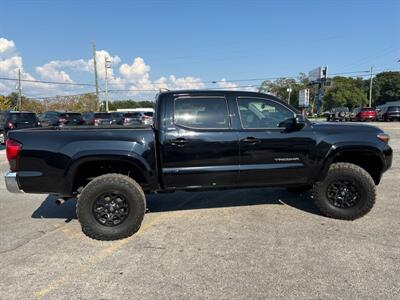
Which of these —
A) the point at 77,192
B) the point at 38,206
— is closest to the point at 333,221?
the point at 77,192

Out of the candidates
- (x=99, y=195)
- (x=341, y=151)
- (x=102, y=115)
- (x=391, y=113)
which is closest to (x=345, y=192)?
(x=341, y=151)

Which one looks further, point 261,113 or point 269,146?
point 261,113

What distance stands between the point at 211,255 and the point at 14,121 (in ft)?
51.0

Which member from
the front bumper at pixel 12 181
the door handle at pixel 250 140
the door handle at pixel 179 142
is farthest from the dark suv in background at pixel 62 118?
the door handle at pixel 250 140

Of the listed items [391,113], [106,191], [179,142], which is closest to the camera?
[106,191]

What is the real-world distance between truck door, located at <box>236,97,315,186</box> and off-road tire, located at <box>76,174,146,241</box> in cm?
148

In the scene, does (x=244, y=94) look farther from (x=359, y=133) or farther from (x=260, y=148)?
(x=359, y=133)

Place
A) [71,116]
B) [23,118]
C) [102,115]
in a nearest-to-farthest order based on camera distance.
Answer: [23,118] < [102,115] < [71,116]

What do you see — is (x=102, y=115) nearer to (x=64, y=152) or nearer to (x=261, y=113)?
(x=64, y=152)

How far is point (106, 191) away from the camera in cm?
487

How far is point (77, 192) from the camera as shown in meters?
5.14

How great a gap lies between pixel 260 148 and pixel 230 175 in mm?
566

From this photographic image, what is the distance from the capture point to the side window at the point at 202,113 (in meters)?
5.14

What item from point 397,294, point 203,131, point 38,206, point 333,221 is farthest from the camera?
point 38,206
